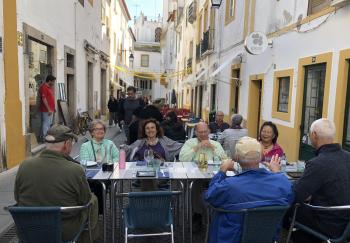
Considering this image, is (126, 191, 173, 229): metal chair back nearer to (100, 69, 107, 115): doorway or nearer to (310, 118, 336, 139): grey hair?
(310, 118, 336, 139): grey hair

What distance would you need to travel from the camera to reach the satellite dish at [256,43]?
8.41 meters

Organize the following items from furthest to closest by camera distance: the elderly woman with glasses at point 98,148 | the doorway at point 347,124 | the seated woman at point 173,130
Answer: the seated woman at point 173,130
the doorway at point 347,124
the elderly woman with glasses at point 98,148

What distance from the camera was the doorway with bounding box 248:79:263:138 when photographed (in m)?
10.4

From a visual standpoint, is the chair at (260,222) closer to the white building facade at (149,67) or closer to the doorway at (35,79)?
the doorway at (35,79)

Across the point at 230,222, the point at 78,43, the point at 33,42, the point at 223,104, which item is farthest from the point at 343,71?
the point at 78,43

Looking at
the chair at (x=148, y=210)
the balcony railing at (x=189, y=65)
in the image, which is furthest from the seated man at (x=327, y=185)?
the balcony railing at (x=189, y=65)

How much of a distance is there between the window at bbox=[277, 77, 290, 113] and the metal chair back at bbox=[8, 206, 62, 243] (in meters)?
6.39

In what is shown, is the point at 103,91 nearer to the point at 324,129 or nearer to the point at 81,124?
the point at 81,124

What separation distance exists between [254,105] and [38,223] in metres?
8.73

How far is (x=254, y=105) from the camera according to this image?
10516mm

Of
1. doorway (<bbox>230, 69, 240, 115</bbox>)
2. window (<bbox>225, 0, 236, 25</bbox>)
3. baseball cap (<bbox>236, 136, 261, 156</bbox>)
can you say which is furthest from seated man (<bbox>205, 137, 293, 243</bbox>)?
window (<bbox>225, 0, 236, 25</bbox>)

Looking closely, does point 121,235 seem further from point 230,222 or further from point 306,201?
point 306,201

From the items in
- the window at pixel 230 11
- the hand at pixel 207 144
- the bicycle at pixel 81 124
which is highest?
the window at pixel 230 11

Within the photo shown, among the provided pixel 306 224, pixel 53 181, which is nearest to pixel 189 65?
pixel 306 224
